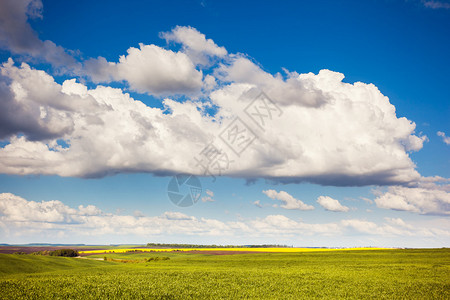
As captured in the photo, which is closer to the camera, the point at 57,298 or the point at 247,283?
the point at 57,298

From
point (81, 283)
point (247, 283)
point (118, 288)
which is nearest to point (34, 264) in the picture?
point (81, 283)

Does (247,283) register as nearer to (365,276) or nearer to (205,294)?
(205,294)

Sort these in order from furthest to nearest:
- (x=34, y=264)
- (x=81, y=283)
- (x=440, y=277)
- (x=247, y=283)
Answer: (x=34, y=264), (x=440, y=277), (x=247, y=283), (x=81, y=283)

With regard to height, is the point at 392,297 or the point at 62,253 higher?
the point at 392,297

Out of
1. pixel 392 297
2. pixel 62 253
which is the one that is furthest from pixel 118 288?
pixel 62 253

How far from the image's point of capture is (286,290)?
33.7 metres

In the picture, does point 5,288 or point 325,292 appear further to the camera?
point 325,292

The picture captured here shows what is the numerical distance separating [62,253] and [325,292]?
12023 cm

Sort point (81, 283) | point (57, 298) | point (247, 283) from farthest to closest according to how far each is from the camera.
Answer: point (247, 283) → point (81, 283) → point (57, 298)

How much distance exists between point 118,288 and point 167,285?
5.75 metres

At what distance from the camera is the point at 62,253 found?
406ft

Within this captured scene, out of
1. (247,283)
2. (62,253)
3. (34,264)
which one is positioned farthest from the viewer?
(62,253)

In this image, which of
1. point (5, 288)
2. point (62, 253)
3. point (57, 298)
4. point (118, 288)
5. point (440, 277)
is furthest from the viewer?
point (62, 253)

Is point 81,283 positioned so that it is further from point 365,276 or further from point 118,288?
point 365,276
